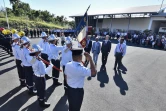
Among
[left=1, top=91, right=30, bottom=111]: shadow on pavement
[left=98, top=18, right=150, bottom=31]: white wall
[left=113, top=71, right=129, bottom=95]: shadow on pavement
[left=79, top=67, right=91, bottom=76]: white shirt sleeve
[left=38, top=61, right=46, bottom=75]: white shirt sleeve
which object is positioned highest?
[left=98, top=18, right=150, bottom=31]: white wall

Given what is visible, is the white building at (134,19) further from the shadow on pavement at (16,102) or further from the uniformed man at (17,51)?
the shadow on pavement at (16,102)

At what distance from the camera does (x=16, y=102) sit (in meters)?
4.34

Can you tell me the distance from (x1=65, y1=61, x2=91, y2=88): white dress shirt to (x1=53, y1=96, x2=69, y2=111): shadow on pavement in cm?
157

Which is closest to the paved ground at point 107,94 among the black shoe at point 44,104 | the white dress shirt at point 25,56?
the black shoe at point 44,104

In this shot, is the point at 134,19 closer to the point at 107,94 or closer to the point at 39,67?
the point at 107,94

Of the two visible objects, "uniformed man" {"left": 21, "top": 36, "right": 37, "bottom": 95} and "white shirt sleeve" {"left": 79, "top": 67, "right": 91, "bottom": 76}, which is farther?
"uniformed man" {"left": 21, "top": 36, "right": 37, "bottom": 95}

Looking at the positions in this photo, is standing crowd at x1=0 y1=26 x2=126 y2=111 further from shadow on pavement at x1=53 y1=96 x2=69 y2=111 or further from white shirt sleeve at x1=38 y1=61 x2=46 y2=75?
shadow on pavement at x1=53 y1=96 x2=69 y2=111

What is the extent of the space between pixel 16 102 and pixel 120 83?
165 inches

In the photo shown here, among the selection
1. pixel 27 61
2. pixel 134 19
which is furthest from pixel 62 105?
pixel 134 19

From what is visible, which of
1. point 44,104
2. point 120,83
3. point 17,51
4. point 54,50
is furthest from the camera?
point 120,83

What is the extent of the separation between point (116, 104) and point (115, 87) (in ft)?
4.18

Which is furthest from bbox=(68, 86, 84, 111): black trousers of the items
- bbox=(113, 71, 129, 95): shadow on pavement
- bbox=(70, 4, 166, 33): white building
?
bbox=(70, 4, 166, 33): white building

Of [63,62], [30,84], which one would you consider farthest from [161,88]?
[30,84]

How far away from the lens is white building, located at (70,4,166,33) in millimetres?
22862
